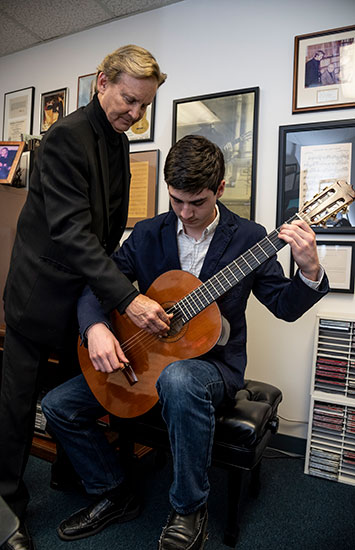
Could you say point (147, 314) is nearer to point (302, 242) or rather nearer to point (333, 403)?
point (302, 242)

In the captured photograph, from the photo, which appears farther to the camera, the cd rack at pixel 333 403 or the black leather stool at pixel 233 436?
the cd rack at pixel 333 403

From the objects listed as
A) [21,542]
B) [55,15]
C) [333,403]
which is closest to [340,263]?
[333,403]

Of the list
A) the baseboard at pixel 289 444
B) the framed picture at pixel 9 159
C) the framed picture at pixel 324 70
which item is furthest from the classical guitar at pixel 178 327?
the framed picture at pixel 9 159

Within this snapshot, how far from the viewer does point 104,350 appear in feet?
4.13

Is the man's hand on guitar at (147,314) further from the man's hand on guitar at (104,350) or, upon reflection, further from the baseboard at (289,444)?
the baseboard at (289,444)

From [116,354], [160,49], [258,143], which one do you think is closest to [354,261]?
[258,143]

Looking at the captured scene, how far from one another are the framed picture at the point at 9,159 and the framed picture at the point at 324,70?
5.18 ft

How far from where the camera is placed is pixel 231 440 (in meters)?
1.35

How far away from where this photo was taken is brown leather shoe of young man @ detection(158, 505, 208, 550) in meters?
1.16

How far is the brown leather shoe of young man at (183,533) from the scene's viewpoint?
116 centimetres

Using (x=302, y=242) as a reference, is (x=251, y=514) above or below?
below

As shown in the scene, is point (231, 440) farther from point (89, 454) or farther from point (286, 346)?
point (286, 346)

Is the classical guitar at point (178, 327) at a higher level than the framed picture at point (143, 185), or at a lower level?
lower

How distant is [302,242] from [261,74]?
143cm
